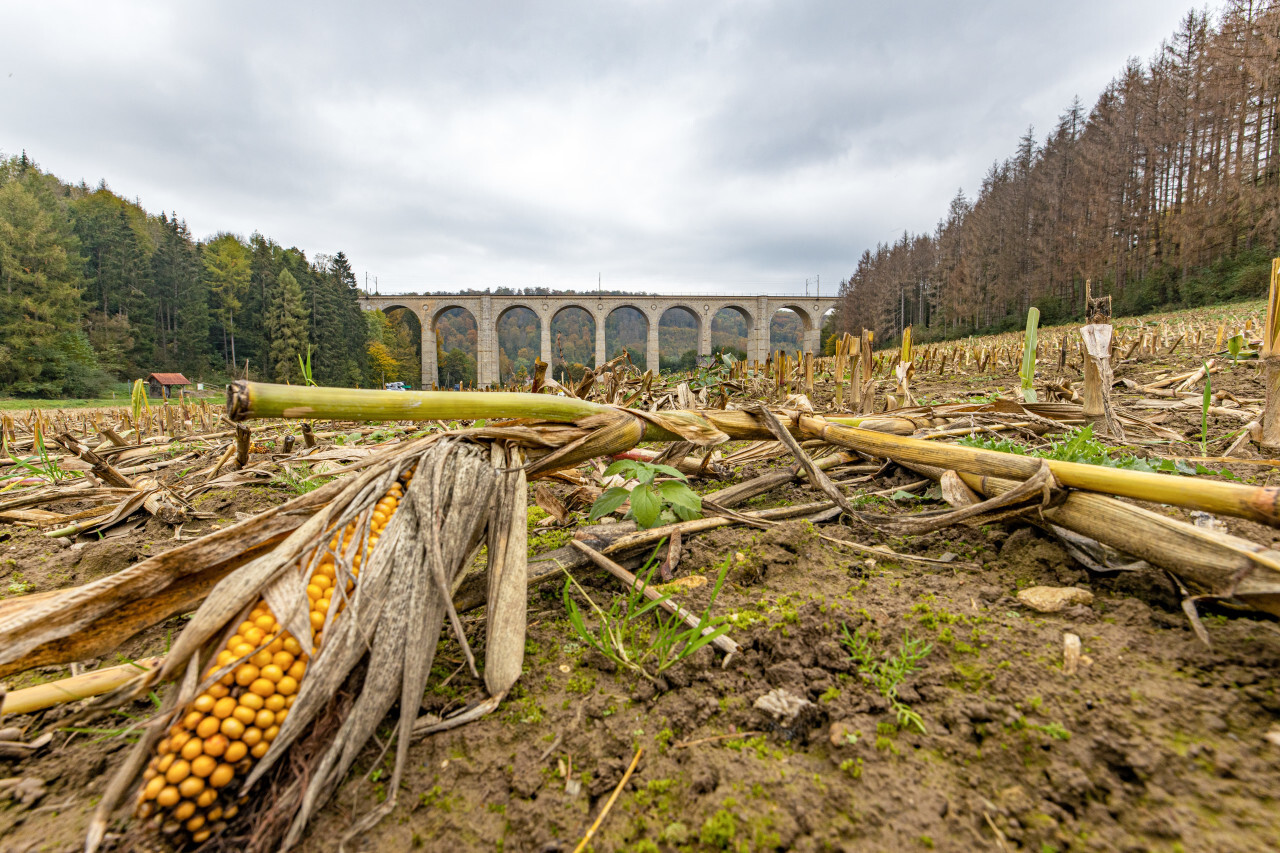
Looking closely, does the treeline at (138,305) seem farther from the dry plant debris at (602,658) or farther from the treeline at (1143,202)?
the treeline at (1143,202)

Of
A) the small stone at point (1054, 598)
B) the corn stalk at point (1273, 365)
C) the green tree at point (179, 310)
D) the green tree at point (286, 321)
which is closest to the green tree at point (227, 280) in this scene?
the green tree at point (179, 310)

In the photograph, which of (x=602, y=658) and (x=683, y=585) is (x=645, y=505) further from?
(x=602, y=658)

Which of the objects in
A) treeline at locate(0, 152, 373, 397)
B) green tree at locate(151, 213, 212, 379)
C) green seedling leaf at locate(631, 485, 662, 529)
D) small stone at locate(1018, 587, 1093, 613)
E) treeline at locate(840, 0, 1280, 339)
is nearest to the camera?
small stone at locate(1018, 587, 1093, 613)

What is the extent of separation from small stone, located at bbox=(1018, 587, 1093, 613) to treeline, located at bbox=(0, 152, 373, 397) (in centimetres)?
3662

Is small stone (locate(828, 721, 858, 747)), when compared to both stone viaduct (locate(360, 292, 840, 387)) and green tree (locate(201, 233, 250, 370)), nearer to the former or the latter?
stone viaduct (locate(360, 292, 840, 387))

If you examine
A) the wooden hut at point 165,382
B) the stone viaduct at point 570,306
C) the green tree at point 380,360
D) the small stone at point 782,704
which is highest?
the stone viaduct at point 570,306

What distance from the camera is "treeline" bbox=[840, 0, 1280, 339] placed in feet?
92.2

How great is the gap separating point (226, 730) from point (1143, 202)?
55.7 metres

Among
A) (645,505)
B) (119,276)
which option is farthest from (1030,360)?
(119,276)

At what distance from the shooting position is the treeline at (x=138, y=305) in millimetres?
33156

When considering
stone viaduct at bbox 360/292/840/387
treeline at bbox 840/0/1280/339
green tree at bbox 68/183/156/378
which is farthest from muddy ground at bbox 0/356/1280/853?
green tree at bbox 68/183/156/378

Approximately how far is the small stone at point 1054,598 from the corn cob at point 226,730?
1.70 m

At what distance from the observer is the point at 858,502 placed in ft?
7.38

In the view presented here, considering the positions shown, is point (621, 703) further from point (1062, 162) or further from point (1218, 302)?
point (1062, 162)
